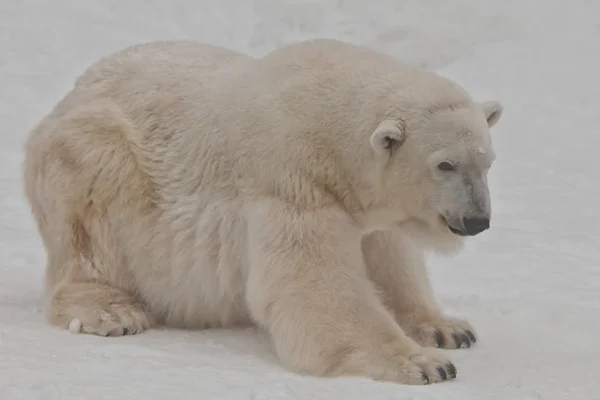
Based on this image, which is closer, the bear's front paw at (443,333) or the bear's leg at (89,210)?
the bear's front paw at (443,333)

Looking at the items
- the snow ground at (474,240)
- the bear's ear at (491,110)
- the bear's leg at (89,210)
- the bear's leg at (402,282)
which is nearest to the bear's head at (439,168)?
the bear's ear at (491,110)

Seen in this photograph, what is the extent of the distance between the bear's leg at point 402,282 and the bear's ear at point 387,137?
2.37 ft

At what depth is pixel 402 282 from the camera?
4.83m

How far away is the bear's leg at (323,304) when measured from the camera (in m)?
3.90

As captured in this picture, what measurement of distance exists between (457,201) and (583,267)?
2803 mm

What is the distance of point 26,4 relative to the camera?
12.6 metres

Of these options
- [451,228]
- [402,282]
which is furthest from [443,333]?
Answer: [451,228]

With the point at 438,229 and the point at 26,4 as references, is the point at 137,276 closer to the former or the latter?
the point at 438,229

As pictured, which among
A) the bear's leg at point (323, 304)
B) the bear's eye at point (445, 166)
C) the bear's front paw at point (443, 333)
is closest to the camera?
the bear's leg at point (323, 304)

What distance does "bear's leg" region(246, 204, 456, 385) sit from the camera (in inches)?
154

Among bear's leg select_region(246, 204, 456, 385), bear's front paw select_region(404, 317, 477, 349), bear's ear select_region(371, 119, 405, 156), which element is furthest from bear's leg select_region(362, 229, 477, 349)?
bear's ear select_region(371, 119, 405, 156)

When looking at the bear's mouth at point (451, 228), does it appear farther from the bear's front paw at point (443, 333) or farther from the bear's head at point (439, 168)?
the bear's front paw at point (443, 333)

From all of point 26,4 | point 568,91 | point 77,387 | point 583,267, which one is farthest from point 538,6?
point 77,387

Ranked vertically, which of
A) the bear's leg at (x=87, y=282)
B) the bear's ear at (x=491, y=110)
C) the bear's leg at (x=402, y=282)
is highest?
the bear's ear at (x=491, y=110)
